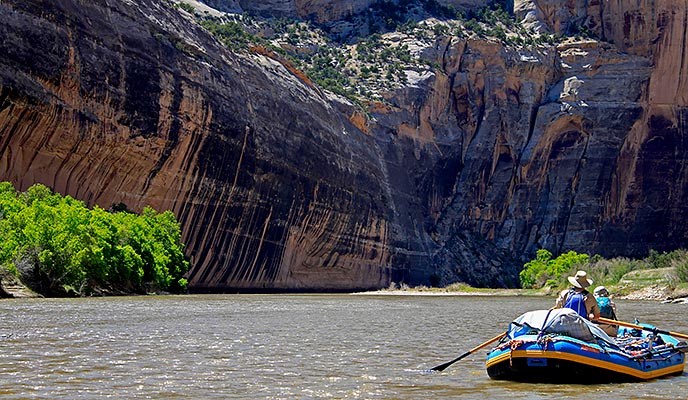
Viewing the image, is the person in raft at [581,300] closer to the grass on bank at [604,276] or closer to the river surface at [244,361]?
the river surface at [244,361]

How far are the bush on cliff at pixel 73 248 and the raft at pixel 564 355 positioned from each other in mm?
33970

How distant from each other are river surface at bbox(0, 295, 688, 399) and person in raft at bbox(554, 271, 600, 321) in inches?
89.5

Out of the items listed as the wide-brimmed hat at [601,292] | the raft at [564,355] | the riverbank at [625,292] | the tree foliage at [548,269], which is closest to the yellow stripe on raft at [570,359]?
the raft at [564,355]

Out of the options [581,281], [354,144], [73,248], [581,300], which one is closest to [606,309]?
[581,281]

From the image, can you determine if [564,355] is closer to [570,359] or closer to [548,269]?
[570,359]

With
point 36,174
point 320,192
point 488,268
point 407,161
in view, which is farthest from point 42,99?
point 488,268

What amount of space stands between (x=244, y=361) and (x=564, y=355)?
724 cm

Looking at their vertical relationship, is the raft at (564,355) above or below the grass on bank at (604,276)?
below

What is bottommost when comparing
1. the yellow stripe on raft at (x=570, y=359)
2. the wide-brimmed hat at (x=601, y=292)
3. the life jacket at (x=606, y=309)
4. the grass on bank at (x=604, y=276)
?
the yellow stripe on raft at (x=570, y=359)

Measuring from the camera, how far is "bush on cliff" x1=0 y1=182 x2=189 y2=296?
48562 millimetres

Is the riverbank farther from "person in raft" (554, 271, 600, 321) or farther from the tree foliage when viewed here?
"person in raft" (554, 271, 600, 321)

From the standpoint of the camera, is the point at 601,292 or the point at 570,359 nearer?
the point at 570,359

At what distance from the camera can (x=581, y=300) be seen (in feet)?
70.6

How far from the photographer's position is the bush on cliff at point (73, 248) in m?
48.6
